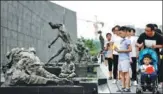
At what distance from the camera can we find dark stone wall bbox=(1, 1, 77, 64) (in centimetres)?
1748

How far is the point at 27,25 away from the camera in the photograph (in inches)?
881

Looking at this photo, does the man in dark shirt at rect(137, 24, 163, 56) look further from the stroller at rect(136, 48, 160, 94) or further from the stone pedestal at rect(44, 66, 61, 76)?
the stone pedestal at rect(44, 66, 61, 76)

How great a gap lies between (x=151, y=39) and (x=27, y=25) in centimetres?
1432

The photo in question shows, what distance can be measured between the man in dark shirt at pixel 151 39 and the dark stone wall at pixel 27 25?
9024 millimetres

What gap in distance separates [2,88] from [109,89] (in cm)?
262

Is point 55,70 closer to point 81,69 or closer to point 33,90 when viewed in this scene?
point 81,69

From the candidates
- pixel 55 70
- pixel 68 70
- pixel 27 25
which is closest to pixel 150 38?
pixel 68 70

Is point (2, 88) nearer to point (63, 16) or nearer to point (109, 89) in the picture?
point (109, 89)

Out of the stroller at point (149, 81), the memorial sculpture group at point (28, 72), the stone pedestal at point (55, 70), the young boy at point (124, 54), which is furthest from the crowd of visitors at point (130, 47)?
the stone pedestal at point (55, 70)

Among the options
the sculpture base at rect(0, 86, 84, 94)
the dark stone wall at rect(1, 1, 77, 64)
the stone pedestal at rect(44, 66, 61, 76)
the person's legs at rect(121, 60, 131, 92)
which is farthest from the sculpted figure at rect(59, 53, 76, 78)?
the dark stone wall at rect(1, 1, 77, 64)

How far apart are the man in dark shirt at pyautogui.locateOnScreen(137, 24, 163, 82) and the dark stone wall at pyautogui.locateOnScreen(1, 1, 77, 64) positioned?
902cm

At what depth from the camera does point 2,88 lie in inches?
366

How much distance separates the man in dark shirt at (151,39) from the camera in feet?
28.4

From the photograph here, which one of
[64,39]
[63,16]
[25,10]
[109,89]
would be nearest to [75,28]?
[63,16]
